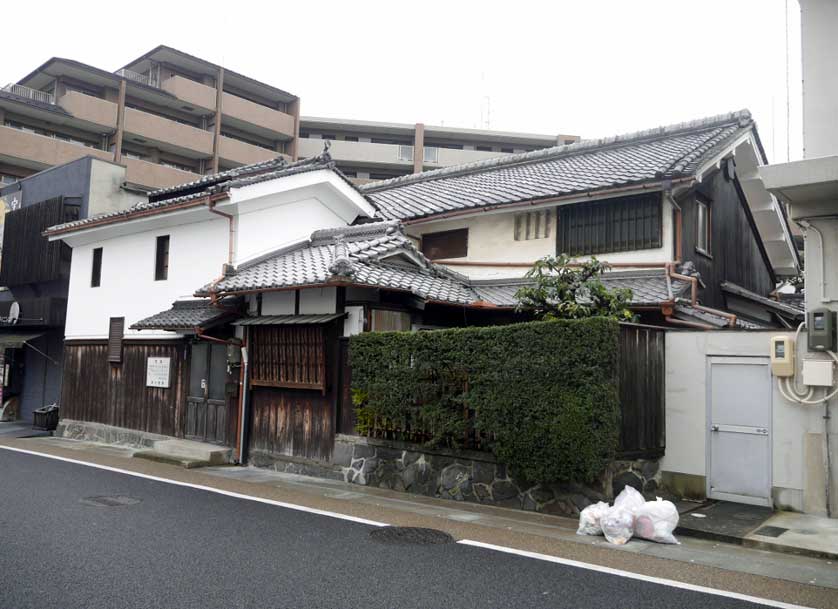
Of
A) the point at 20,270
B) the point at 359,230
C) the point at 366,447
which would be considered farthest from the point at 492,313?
the point at 20,270

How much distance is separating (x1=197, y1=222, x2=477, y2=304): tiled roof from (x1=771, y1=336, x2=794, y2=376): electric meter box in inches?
229

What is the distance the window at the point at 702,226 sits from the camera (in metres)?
15.4

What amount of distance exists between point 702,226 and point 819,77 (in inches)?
252

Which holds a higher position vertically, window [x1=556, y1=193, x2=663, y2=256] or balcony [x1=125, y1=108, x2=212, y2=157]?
balcony [x1=125, y1=108, x2=212, y2=157]

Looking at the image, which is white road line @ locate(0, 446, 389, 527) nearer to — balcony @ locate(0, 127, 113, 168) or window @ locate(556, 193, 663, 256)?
window @ locate(556, 193, 663, 256)

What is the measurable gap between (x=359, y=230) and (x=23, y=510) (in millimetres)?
8902

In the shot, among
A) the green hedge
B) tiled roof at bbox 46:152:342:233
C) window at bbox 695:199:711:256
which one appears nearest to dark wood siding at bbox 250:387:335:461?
the green hedge

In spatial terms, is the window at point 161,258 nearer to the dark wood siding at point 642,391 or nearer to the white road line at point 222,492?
the white road line at point 222,492

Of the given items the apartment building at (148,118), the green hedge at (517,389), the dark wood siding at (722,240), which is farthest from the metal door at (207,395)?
the apartment building at (148,118)

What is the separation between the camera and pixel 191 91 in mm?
41875

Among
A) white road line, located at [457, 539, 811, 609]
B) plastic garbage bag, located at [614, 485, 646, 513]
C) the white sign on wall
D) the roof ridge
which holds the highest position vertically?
the roof ridge

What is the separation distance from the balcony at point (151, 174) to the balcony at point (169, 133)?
1714 mm

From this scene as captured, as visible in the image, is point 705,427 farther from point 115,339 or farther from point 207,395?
point 115,339

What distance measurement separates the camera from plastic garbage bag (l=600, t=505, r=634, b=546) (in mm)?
8164
